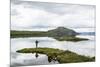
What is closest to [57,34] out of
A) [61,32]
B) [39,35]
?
[61,32]

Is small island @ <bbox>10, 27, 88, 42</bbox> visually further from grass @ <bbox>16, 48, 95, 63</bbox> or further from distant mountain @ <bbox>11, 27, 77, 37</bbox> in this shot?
grass @ <bbox>16, 48, 95, 63</bbox>

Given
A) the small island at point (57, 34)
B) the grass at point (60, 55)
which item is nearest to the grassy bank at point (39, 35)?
the small island at point (57, 34)

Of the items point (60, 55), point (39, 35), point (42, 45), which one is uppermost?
point (39, 35)

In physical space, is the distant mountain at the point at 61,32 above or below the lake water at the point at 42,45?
above

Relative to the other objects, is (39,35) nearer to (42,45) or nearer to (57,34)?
(42,45)

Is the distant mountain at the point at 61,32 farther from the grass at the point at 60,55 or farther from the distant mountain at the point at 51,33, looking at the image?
the grass at the point at 60,55

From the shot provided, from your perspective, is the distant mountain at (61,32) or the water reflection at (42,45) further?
the distant mountain at (61,32)

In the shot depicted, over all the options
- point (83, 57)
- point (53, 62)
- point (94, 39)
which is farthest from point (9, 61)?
point (94, 39)

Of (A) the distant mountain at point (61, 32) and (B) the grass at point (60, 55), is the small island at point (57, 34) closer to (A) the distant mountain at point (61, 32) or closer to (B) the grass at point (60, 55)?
(A) the distant mountain at point (61, 32)
